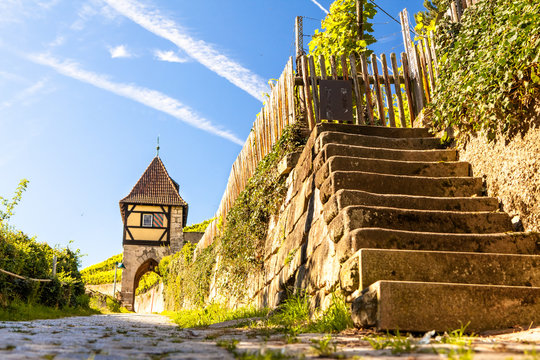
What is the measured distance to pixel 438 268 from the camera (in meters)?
3.03

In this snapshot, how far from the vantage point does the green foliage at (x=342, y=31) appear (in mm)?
8805

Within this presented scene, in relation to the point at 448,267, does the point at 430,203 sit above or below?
above

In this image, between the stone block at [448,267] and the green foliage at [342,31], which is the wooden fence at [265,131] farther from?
the stone block at [448,267]

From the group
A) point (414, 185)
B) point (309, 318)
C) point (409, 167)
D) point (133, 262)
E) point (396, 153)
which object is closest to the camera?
point (309, 318)

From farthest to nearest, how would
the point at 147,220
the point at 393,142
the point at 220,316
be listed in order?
the point at 147,220 < the point at 220,316 < the point at 393,142

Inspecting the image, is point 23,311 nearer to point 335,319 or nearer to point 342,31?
point 335,319

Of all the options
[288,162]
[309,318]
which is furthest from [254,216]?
[309,318]

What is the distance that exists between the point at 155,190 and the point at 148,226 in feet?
7.46

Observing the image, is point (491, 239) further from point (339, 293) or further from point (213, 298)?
point (213, 298)

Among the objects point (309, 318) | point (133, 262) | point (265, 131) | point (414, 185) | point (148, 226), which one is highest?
point (148, 226)

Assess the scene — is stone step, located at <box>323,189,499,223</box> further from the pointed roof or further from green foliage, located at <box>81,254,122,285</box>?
green foliage, located at <box>81,254,122,285</box>

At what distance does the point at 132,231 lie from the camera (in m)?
24.5

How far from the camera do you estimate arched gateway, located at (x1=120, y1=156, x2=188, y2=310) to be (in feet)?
77.2

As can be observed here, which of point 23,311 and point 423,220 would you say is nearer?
point 423,220
